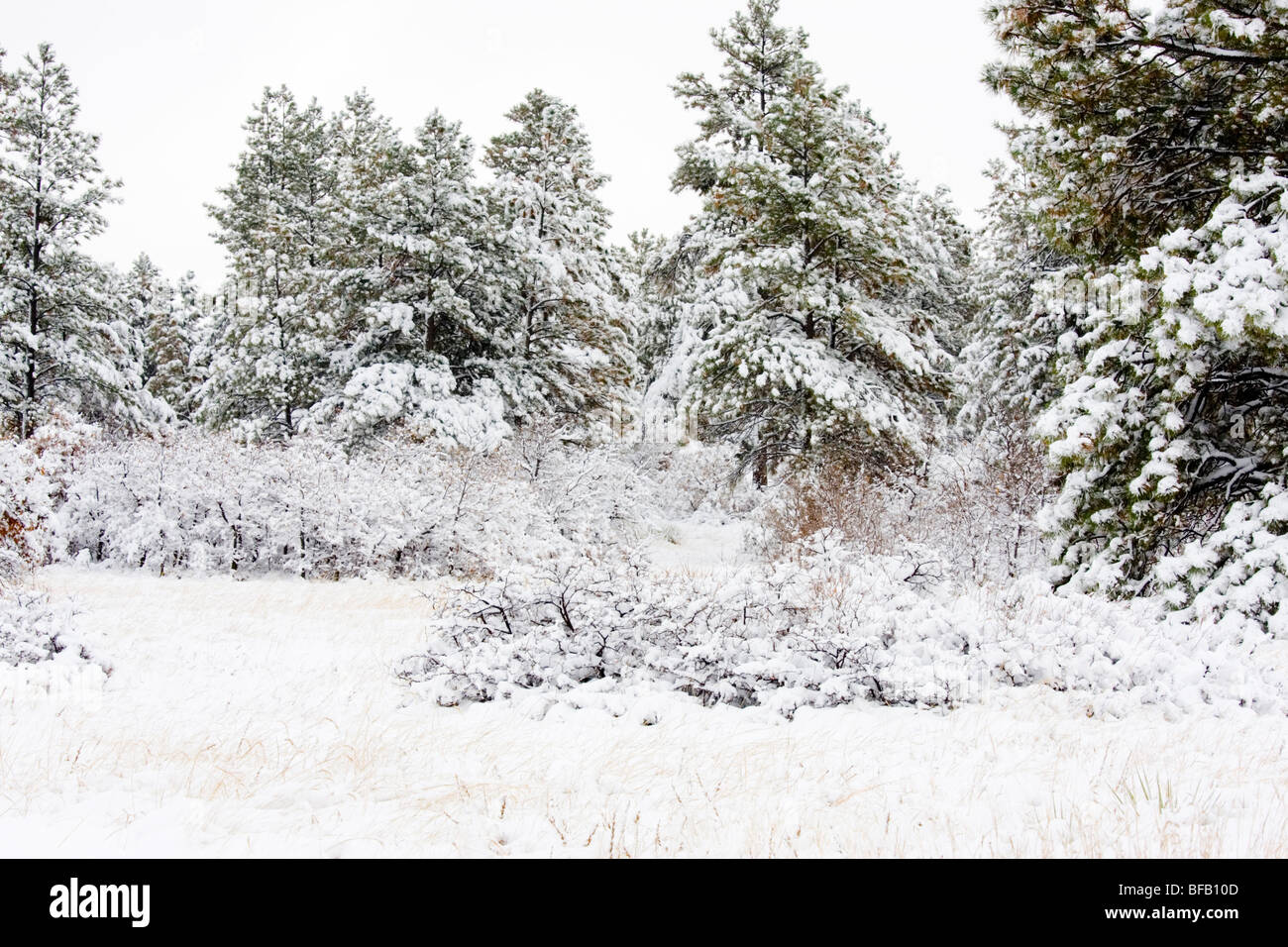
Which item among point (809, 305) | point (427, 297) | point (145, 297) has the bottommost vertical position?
point (809, 305)

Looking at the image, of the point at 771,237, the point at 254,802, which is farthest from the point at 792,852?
the point at 771,237

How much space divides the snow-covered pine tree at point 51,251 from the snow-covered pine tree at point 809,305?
15.8 metres

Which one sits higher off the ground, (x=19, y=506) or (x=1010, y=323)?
(x=1010, y=323)

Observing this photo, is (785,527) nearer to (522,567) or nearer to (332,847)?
(522,567)

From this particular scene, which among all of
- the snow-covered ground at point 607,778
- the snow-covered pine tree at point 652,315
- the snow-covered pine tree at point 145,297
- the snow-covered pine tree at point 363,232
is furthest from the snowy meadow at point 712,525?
the snow-covered pine tree at point 145,297

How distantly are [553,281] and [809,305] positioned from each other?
6.48 meters

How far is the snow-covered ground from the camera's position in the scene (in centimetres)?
330

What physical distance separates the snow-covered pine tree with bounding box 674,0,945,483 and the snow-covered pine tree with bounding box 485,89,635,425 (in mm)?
3098

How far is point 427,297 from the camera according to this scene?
19.5 meters

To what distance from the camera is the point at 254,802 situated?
12.2 ft

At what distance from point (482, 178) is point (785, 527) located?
14.9m

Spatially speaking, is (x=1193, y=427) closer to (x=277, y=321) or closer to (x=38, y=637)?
(x=38, y=637)

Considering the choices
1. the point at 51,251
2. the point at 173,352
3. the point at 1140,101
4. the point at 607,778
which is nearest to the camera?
the point at 607,778

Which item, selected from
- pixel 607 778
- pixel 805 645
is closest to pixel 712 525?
pixel 805 645
